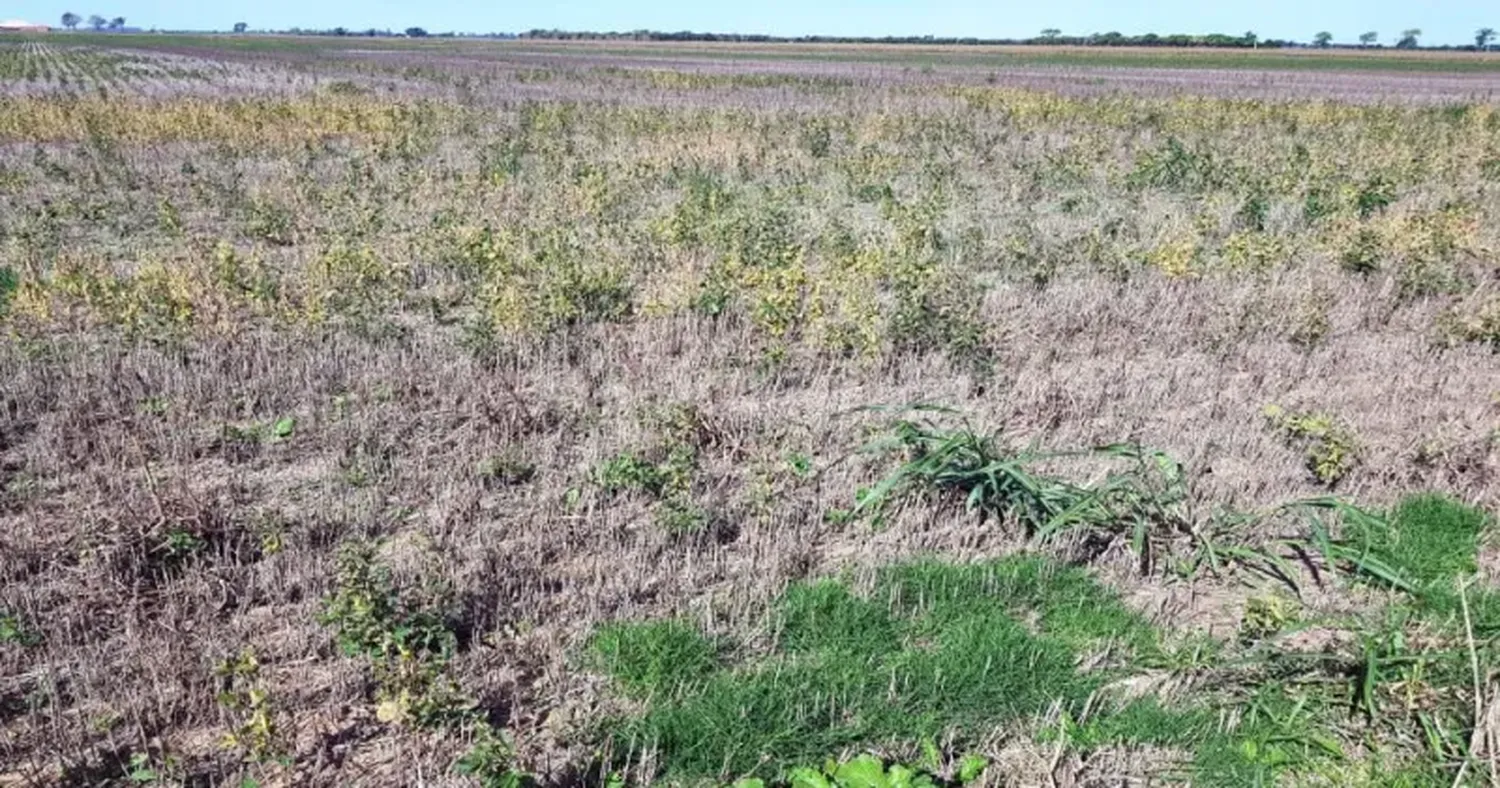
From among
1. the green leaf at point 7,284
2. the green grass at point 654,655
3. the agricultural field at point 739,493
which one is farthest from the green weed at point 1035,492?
the green leaf at point 7,284

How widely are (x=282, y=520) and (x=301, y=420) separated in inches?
61.5

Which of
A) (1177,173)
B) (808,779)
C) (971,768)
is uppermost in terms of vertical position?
(1177,173)

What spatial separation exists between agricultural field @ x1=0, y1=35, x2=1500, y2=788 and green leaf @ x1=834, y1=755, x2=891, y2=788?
0.04 meters

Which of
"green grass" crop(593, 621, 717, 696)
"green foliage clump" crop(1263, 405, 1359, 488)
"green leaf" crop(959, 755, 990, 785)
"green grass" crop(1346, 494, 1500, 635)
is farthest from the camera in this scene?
"green foliage clump" crop(1263, 405, 1359, 488)

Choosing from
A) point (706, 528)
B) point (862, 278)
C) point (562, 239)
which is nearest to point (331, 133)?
point (562, 239)

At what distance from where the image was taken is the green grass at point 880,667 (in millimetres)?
3604

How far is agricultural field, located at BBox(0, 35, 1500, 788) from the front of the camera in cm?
362

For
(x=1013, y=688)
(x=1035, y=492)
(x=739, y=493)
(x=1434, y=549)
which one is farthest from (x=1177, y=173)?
(x=1013, y=688)

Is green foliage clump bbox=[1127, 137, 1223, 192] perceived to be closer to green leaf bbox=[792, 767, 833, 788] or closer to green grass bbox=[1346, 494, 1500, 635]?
green grass bbox=[1346, 494, 1500, 635]

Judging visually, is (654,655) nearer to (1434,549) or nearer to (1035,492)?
(1035,492)

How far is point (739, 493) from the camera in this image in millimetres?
5582

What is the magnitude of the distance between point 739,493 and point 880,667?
5.78 ft

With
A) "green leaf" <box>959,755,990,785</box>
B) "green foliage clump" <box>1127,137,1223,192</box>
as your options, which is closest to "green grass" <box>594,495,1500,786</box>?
"green leaf" <box>959,755,990,785</box>

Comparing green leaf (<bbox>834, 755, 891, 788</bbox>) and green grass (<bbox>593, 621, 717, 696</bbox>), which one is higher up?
green leaf (<bbox>834, 755, 891, 788</bbox>)
